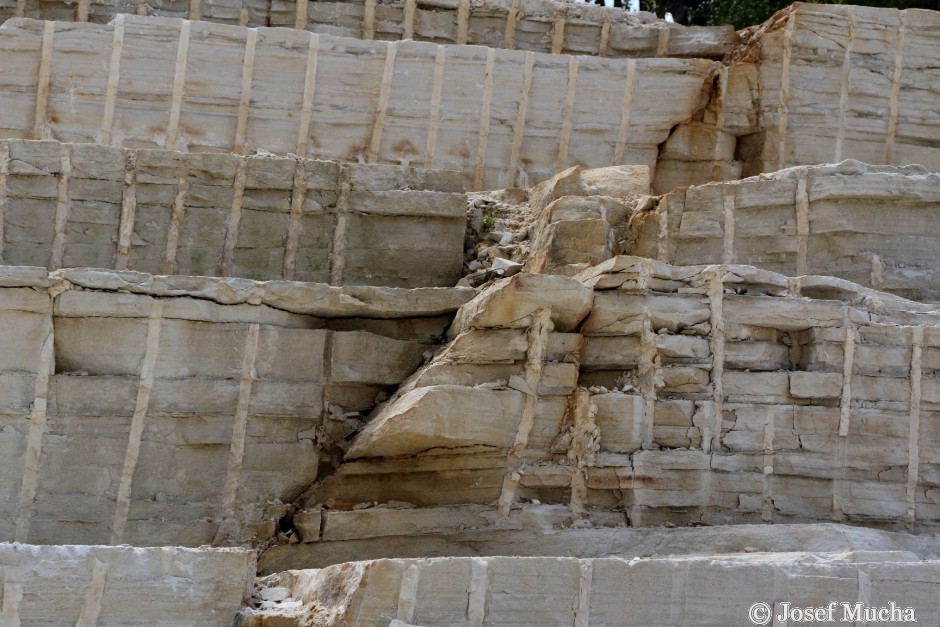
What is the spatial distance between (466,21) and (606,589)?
13398mm

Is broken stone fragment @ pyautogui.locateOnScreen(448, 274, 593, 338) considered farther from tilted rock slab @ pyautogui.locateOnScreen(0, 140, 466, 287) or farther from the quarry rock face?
tilted rock slab @ pyautogui.locateOnScreen(0, 140, 466, 287)

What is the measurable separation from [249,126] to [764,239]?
7761 mm

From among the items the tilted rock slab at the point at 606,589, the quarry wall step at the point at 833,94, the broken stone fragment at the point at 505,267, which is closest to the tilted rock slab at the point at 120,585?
the tilted rock slab at the point at 606,589

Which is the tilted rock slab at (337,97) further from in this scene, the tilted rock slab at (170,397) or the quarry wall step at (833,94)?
the tilted rock slab at (170,397)

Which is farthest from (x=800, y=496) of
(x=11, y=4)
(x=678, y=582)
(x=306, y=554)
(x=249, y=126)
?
(x=11, y=4)

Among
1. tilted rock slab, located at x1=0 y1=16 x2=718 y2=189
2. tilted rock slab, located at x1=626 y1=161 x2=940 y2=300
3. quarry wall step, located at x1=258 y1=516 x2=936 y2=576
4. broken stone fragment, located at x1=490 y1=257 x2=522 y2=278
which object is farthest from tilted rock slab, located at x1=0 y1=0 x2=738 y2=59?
quarry wall step, located at x1=258 y1=516 x2=936 y2=576

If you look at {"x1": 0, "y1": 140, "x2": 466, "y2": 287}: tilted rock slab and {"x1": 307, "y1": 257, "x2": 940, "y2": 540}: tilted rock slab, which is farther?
{"x1": 0, "y1": 140, "x2": 466, "y2": 287}: tilted rock slab

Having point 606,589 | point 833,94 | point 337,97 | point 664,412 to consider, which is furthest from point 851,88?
point 606,589

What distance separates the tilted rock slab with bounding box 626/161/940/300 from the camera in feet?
43.1

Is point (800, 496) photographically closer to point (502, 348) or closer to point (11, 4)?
point (502, 348)

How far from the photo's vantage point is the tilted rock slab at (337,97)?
16734 mm

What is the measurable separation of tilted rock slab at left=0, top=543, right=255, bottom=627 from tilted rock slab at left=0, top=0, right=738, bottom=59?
41.7ft

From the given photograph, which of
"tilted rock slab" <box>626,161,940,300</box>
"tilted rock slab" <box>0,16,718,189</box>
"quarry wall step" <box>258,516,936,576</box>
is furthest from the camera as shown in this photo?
"tilted rock slab" <box>0,16,718,189</box>

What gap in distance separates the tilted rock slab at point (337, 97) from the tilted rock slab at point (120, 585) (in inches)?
362
